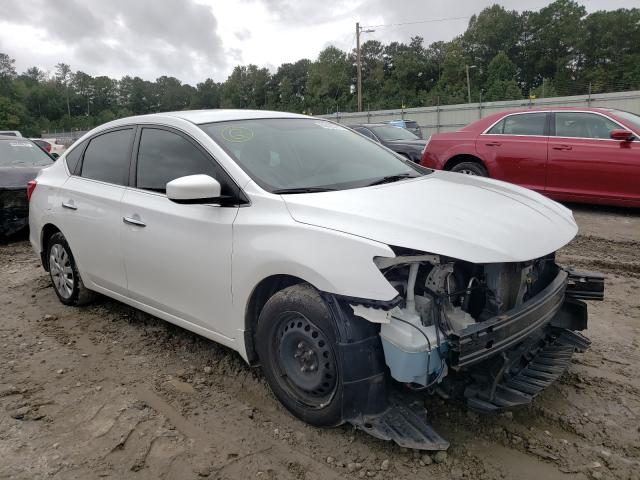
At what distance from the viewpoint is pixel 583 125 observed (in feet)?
25.1

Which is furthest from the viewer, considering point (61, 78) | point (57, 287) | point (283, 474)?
point (61, 78)

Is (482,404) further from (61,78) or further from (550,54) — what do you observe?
(61,78)

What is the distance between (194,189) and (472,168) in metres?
6.54

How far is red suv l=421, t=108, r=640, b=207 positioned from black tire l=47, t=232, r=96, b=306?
241 inches

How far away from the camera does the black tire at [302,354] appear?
2.54 meters

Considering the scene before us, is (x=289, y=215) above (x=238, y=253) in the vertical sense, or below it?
above

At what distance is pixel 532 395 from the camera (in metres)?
2.59

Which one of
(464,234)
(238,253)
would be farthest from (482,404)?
(238,253)

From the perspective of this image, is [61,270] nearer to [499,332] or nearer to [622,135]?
[499,332]

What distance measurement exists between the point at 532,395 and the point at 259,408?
4.80 feet

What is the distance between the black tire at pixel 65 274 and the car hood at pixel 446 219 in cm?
267

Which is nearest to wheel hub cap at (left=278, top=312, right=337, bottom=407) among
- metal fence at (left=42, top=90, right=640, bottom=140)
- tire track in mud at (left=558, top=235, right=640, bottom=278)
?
tire track in mud at (left=558, top=235, right=640, bottom=278)

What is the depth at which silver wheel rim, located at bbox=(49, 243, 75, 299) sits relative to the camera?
4.60 m

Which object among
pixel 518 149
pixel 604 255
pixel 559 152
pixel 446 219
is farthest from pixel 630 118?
pixel 446 219
